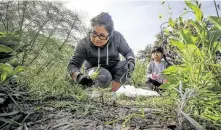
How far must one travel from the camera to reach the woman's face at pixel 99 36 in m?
3.08

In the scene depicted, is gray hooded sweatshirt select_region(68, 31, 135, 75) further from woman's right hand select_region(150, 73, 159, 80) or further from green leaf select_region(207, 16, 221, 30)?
green leaf select_region(207, 16, 221, 30)

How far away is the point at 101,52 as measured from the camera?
11.2 feet

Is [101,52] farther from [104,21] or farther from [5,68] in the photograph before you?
[5,68]

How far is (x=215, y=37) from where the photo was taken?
3.02ft

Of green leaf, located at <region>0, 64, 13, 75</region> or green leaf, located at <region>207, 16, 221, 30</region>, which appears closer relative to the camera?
green leaf, located at <region>207, 16, 221, 30</region>

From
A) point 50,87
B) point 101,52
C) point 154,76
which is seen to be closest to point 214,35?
point 50,87

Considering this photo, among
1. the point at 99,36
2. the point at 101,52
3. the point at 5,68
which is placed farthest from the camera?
the point at 101,52

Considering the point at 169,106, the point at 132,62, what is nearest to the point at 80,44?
the point at 132,62

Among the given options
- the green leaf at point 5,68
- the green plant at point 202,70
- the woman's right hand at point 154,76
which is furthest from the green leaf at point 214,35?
the woman's right hand at point 154,76

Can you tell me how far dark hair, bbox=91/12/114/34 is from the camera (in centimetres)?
310

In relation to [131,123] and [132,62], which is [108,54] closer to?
[132,62]

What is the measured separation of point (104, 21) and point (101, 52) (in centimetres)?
41

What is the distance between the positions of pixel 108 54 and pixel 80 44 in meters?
0.32

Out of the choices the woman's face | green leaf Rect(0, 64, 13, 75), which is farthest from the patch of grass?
the woman's face
